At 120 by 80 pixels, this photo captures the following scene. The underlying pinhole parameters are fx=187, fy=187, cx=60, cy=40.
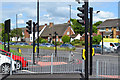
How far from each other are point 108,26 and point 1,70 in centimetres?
6285

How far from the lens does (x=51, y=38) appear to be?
71.1m

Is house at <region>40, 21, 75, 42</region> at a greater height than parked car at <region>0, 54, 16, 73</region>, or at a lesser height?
greater

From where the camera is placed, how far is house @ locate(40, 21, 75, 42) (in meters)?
72.2

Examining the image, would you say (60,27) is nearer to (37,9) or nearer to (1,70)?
(37,9)

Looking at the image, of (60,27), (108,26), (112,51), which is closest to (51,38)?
(60,27)

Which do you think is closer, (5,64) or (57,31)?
(5,64)

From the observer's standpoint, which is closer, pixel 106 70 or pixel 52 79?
pixel 52 79

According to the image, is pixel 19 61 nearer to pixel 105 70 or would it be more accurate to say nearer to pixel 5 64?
pixel 5 64

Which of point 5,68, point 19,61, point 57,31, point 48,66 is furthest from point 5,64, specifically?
point 57,31

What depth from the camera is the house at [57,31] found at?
72.2 m

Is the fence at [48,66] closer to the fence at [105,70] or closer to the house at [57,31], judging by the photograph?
the fence at [105,70]

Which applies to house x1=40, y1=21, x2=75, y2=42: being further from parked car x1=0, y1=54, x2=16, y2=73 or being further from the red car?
parked car x1=0, y1=54, x2=16, y2=73

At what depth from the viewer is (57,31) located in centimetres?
7481

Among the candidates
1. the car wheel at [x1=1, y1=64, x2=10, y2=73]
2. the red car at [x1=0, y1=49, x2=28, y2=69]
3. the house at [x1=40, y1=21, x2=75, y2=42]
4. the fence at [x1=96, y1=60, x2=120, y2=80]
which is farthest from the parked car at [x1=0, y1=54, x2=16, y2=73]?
the house at [x1=40, y1=21, x2=75, y2=42]
